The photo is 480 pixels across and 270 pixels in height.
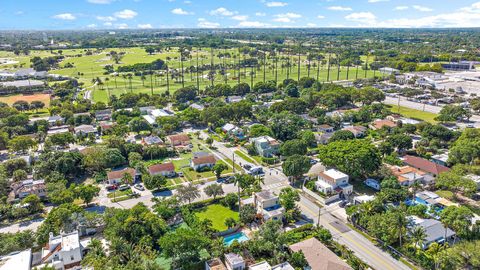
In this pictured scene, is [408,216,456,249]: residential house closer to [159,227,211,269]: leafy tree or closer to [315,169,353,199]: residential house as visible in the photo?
[315,169,353,199]: residential house

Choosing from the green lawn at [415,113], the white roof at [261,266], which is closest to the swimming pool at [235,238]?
the white roof at [261,266]

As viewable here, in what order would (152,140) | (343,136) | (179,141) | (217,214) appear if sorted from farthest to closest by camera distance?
(179,141) → (152,140) → (343,136) → (217,214)

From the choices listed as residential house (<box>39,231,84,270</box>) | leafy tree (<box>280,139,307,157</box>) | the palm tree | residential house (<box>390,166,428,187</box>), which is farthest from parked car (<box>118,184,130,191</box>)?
residential house (<box>390,166,428,187</box>)

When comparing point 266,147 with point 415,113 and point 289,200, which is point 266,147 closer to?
point 289,200

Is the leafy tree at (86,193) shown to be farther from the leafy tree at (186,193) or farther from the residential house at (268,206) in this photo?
the residential house at (268,206)

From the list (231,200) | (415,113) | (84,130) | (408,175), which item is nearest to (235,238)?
(231,200)

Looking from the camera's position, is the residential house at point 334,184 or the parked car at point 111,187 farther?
the parked car at point 111,187
